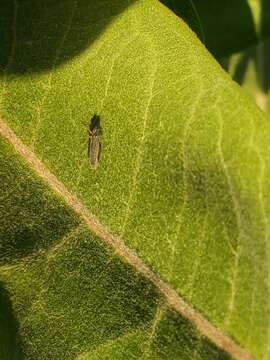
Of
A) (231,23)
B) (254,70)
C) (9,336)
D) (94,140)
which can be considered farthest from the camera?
(254,70)

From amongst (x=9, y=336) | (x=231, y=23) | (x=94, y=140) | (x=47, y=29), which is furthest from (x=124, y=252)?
(x=231, y=23)

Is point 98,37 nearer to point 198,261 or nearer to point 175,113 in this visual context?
point 175,113

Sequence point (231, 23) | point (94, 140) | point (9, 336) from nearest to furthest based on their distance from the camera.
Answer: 1. point (94, 140)
2. point (9, 336)
3. point (231, 23)

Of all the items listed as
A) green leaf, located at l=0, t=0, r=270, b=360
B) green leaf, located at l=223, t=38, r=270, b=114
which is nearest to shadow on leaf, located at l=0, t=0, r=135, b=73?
green leaf, located at l=0, t=0, r=270, b=360

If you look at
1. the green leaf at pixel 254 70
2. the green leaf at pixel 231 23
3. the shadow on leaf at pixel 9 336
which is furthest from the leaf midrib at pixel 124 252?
the green leaf at pixel 254 70

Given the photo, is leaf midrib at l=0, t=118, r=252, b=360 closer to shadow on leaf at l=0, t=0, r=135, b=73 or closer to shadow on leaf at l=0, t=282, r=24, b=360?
shadow on leaf at l=0, t=0, r=135, b=73

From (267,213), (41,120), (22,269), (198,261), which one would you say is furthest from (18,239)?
(267,213)

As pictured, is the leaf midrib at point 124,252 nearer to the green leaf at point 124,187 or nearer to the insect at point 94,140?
the green leaf at point 124,187

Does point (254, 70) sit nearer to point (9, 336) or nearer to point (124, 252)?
point (124, 252)
